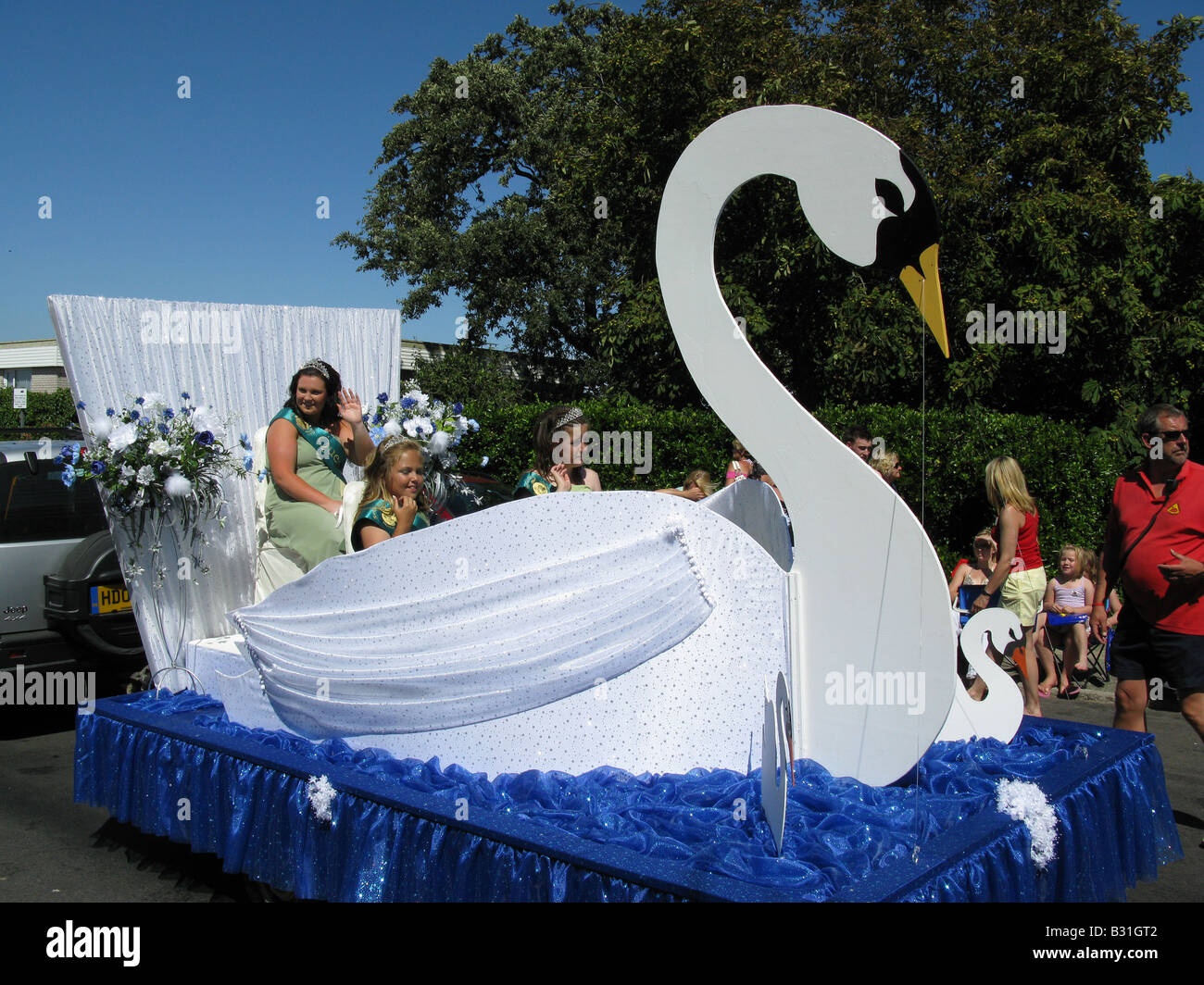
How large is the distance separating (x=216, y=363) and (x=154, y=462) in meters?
0.81

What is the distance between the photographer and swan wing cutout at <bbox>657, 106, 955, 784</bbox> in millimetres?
2678

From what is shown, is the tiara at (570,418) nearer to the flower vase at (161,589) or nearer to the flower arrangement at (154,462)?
the flower arrangement at (154,462)

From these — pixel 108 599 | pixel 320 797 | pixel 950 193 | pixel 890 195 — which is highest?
pixel 950 193

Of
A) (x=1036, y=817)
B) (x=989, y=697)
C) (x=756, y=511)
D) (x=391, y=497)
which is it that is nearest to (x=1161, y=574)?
(x=989, y=697)

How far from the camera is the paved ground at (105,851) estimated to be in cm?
364

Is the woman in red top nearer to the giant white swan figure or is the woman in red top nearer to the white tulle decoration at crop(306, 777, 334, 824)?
the giant white swan figure

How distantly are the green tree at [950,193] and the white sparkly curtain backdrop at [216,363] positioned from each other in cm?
484

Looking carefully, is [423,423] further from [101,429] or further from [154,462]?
[101,429]

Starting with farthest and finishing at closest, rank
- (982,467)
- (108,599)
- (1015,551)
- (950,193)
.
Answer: (950,193) < (982,467) < (108,599) < (1015,551)

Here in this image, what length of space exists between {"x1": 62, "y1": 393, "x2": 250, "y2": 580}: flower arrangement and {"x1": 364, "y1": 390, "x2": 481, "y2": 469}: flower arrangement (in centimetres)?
83

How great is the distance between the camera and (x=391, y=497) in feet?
12.5

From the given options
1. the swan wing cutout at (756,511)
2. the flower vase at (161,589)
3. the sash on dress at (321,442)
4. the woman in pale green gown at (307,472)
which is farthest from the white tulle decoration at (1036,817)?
the flower vase at (161,589)

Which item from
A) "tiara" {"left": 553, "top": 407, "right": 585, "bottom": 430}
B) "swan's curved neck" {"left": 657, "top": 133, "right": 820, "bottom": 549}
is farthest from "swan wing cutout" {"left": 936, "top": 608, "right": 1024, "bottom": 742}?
"tiara" {"left": 553, "top": 407, "right": 585, "bottom": 430}
